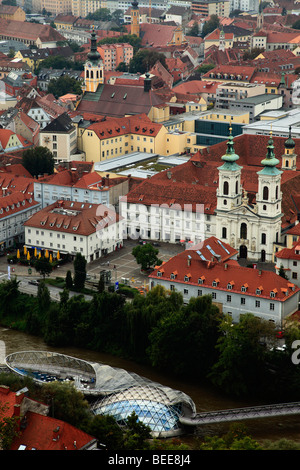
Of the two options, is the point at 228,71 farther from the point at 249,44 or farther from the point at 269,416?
the point at 269,416

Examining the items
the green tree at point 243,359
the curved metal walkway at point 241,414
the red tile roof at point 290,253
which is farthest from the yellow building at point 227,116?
the curved metal walkway at point 241,414

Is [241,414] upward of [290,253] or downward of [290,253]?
downward

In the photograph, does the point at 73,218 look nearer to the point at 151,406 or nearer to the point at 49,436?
the point at 151,406

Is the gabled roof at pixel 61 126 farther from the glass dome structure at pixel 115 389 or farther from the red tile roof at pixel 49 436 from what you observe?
the red tile roof at pixel 49 436

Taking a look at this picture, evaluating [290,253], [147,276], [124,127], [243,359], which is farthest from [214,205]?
[124,127]

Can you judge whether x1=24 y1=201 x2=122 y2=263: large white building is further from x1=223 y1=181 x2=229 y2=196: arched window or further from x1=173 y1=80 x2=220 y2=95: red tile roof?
x1=173 y1=80 x2=220 y2=95: red tile roof

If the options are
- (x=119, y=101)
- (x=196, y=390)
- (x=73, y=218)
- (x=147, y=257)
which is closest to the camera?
(x=196, y=390)
